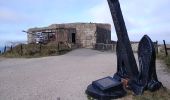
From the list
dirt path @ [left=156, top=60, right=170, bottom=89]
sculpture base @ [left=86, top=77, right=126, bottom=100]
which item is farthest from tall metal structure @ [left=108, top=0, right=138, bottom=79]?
dirt path @ [left=156, top=60, right=170, bottom=89]

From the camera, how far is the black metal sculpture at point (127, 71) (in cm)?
880

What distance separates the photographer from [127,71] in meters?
9.72

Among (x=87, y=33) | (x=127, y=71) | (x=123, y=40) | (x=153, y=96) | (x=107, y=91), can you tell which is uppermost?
(x=87, y=33)

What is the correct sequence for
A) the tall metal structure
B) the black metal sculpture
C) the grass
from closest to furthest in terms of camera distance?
the grass → the black metal sculpture → the tall metal structure

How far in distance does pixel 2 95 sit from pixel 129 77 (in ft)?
11.9

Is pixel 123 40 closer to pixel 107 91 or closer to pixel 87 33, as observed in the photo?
pixel 107 91

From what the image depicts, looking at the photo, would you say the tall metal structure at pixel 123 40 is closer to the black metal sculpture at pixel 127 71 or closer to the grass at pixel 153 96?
the black metal sculpture at pixel 127 71

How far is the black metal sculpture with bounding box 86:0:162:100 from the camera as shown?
28.9 ft

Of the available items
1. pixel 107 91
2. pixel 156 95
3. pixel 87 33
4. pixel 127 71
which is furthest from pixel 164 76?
pixel 87 33

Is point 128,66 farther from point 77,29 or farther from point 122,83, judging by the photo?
point 77,29

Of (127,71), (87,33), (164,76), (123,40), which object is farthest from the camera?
(87,33)

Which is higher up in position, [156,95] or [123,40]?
[123,40]

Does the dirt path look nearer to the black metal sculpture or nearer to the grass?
the grass

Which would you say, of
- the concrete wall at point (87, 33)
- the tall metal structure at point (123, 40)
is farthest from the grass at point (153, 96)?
the concrete wall at point (87, 33)
